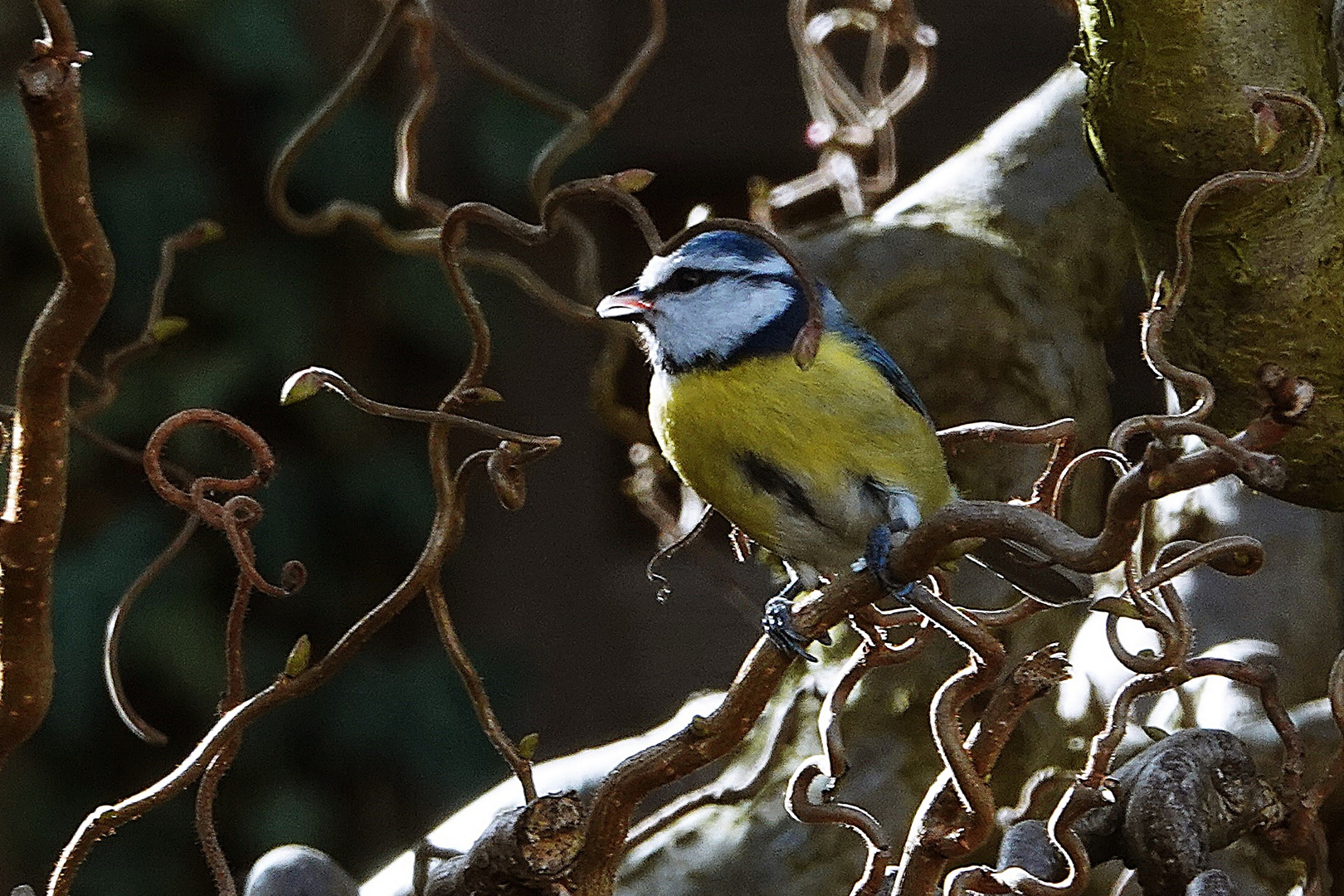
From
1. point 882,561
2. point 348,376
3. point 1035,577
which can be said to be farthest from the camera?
point 348,376

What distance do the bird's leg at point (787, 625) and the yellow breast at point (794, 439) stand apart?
33mm

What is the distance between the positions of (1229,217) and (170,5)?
1.45 m

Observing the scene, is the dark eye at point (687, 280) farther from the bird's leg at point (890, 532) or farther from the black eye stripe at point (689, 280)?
the bird's leg at point (890, 532)

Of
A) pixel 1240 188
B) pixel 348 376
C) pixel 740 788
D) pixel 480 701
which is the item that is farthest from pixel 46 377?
pixel 348 376

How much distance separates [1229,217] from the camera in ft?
1.94

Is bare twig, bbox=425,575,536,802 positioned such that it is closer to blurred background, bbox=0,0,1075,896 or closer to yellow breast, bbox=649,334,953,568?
yellow breast, bbox=649,334,953,568

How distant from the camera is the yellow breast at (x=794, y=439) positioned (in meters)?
0.69

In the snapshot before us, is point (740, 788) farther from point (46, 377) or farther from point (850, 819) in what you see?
point (46, 377)

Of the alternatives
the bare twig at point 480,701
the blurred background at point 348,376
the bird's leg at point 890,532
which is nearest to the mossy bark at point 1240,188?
the bird's leg at point 890,532

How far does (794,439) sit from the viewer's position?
0.69m

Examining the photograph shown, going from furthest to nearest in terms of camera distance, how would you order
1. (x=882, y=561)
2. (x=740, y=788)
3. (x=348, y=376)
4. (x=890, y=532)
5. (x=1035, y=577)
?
(x=348, y=376)
(x=740, y=788)
(x=1035, y=577)
(x=890, y=532)
(x=882, y=561)

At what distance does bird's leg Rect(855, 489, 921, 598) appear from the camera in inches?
19.3

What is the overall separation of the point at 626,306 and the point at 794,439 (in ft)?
0.31

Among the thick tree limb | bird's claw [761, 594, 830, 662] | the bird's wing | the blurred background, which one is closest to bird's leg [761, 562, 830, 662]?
bird's claw [761, 594, 830, 662]
